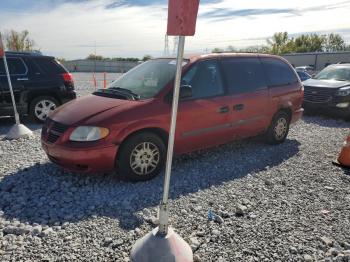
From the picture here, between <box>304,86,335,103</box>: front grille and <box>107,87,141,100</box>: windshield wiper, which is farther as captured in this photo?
<box>304,86,335,103</box>: front grille

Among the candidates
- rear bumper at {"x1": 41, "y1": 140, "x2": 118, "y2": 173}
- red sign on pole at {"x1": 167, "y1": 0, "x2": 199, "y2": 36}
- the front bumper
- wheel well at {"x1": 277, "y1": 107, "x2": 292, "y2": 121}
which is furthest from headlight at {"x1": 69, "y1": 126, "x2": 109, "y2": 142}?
the front bumper

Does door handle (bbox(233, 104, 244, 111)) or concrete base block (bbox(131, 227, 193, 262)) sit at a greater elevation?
door handle (bbox(233, 104, 244, 111))

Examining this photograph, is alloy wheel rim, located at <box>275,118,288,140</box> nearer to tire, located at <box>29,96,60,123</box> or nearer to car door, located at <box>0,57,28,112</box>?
tire, located at <box>29,96,60,123</box>

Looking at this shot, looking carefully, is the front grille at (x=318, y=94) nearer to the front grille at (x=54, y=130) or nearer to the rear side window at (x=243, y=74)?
the rear side window at (x=243, y=74)

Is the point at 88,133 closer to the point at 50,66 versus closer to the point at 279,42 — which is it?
the point at 50,66

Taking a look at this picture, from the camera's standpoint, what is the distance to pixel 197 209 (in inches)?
150

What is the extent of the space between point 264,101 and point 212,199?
2597 millimetres

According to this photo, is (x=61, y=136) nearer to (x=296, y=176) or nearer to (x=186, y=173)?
(x=186, y=173)

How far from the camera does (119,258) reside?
9.58 ft

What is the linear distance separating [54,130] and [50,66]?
4.46 meters

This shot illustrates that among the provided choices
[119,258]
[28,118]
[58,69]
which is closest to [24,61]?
[58,69]

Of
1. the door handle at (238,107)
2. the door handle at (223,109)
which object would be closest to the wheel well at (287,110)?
the door handle at (238,107)

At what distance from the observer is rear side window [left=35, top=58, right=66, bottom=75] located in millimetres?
8156

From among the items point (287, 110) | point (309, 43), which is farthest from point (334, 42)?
point (287, 110)
